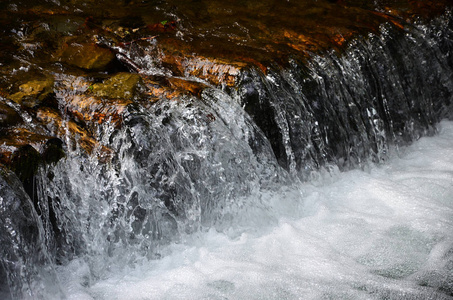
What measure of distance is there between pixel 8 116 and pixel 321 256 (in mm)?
2499

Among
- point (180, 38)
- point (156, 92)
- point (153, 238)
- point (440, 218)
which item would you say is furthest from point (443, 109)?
point (153, 238)

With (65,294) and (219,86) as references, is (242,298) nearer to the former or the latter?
(65,294)

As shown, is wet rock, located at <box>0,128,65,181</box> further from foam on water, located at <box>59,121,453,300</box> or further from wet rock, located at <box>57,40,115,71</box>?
wet rock, located at <box>57,40,115,71</box>

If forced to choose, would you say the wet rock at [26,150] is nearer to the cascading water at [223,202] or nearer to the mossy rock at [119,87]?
the cascading water at [223,202]

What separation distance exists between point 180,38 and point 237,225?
85.7 inches

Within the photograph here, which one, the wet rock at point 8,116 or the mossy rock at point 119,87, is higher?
the mossy rock at point 119,87

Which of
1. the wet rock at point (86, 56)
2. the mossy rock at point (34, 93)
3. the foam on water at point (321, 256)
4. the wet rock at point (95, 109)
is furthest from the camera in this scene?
the wet rock at point (86, 56)

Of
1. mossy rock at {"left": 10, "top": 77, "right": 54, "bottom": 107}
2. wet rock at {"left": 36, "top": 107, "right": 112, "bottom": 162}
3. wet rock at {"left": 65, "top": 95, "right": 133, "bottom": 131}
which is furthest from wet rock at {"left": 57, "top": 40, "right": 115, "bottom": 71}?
wet rock at {"left": 36, "top": 107, "right": 112, "bottom": 162}

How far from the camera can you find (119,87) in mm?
3863

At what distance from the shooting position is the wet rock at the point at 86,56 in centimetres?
445

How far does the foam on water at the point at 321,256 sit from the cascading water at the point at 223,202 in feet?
0.04

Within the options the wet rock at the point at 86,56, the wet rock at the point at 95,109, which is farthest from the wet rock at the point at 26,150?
the wet rock at the point at 86,56

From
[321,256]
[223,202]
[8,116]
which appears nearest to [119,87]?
[8,116]

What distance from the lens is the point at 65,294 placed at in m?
3.00
